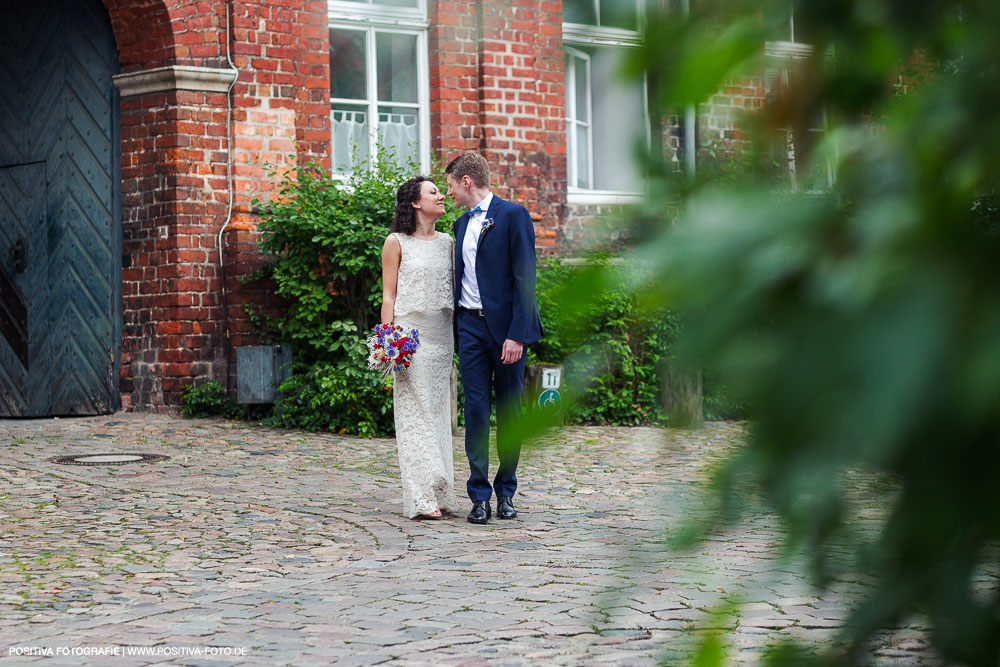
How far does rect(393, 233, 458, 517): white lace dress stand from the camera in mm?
6602

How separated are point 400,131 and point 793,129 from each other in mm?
11647

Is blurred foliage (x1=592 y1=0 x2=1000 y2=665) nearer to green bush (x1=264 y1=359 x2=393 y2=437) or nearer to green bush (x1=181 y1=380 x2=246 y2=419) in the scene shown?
green bush (x1=264 y1=359 x2=393 y2=437)

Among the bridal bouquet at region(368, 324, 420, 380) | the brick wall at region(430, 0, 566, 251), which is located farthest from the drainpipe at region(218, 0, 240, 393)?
the bridal bouquet at region(368, 324, 420, 380)

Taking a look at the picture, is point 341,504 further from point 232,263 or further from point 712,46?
point 712,46

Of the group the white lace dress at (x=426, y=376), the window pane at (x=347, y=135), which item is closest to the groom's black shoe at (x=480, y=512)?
the white lace dress at (x=426, y=376)

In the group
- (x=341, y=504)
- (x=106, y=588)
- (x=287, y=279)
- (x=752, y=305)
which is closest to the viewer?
(x=752, y=305)

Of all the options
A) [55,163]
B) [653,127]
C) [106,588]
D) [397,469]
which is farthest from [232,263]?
[653,127]

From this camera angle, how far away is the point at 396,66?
1229 cm

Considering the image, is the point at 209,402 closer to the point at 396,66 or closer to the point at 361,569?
the point at 396,66

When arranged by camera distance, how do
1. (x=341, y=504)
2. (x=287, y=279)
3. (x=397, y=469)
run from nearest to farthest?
(x=341, y=504), (x=397, y=469), (x=287, y=279)

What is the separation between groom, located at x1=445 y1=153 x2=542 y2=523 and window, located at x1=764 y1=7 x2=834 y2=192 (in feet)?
18.0

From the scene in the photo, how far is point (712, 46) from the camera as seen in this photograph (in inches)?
30.9

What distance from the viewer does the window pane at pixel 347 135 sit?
39.0 ft

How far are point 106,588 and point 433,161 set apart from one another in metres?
7.53
